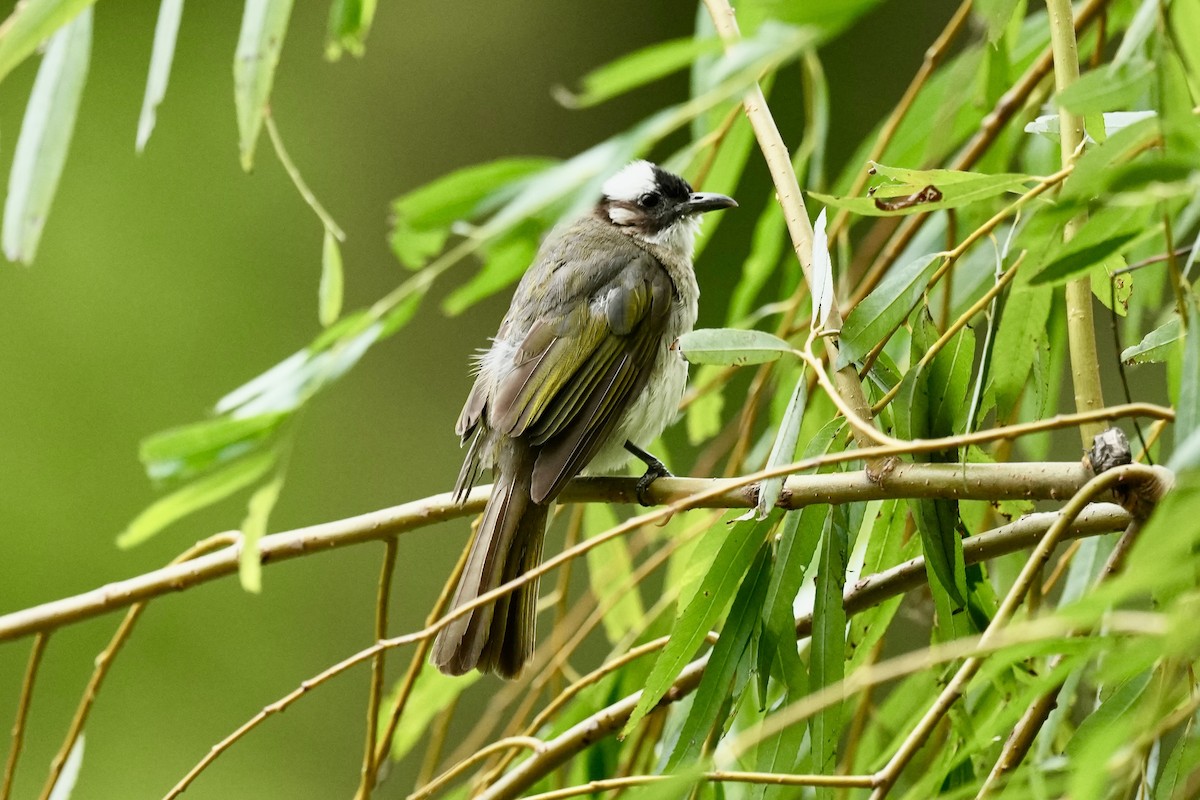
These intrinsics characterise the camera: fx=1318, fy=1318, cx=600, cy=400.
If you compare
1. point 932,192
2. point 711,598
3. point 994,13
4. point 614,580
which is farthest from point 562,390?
point 994,13

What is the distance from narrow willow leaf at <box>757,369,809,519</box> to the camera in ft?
4.25

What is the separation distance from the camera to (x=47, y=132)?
1.63 meters

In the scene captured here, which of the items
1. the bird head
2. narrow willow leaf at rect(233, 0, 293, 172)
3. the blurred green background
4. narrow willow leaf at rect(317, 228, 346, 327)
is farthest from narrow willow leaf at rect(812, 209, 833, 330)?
the blurred green background

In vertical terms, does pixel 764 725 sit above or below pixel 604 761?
above

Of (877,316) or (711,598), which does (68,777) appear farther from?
(877,316)

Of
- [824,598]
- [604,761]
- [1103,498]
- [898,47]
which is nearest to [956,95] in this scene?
[1103,498]

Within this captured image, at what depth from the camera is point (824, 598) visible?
1426mm

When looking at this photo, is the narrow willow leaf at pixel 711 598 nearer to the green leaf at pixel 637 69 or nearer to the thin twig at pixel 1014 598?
the thin twig at pixel 1014 598

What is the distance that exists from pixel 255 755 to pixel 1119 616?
15.2 feet

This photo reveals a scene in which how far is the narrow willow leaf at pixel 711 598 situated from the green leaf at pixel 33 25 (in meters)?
0.90

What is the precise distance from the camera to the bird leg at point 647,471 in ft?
6.42

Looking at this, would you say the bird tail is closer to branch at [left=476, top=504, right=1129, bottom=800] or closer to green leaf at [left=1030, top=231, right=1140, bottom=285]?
branch at [left=476, top=504, right=1129, bottom=800]

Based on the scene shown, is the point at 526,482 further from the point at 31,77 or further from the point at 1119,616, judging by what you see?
the point at 31,77

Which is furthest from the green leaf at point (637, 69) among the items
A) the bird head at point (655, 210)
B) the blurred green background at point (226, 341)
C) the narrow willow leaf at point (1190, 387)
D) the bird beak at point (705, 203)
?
the blurred green background at point (226, 341)
